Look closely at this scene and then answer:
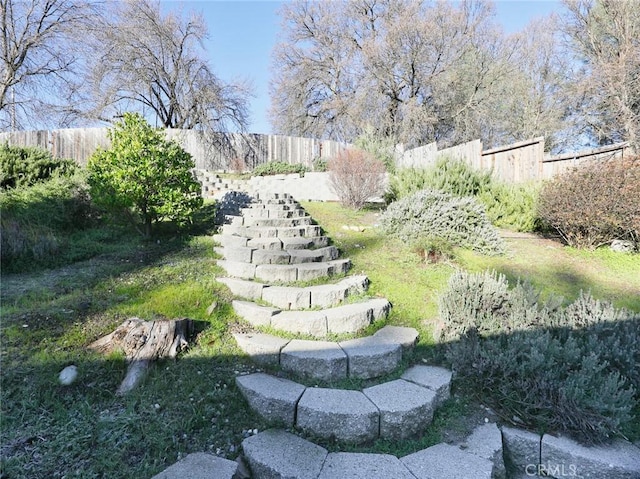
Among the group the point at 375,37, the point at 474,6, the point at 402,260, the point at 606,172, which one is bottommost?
the point at 402,260

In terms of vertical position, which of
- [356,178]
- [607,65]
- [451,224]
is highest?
[607,65]

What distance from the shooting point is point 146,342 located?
94.0 inches

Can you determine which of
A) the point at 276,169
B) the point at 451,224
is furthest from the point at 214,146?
the point at 451,224

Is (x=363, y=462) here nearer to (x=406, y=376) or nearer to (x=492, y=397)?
(x=406, y=376)

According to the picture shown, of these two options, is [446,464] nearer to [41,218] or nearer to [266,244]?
[266,244]

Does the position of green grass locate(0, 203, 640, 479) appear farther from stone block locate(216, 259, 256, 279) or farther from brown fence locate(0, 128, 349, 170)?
brown fence locate(0, 128, 349, 170)

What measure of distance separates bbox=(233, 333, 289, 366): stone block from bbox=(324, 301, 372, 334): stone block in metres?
0.42

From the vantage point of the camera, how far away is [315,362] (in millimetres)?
2408

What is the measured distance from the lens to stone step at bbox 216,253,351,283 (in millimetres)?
3643

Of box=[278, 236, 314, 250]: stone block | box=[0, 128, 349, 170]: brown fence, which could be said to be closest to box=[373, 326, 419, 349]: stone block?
box=[278, 236, 314, 250]: stone block

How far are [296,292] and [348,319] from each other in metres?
→ 0.60

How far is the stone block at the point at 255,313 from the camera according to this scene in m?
2.91

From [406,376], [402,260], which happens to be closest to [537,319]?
[406,376]

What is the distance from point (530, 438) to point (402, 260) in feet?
8.09
